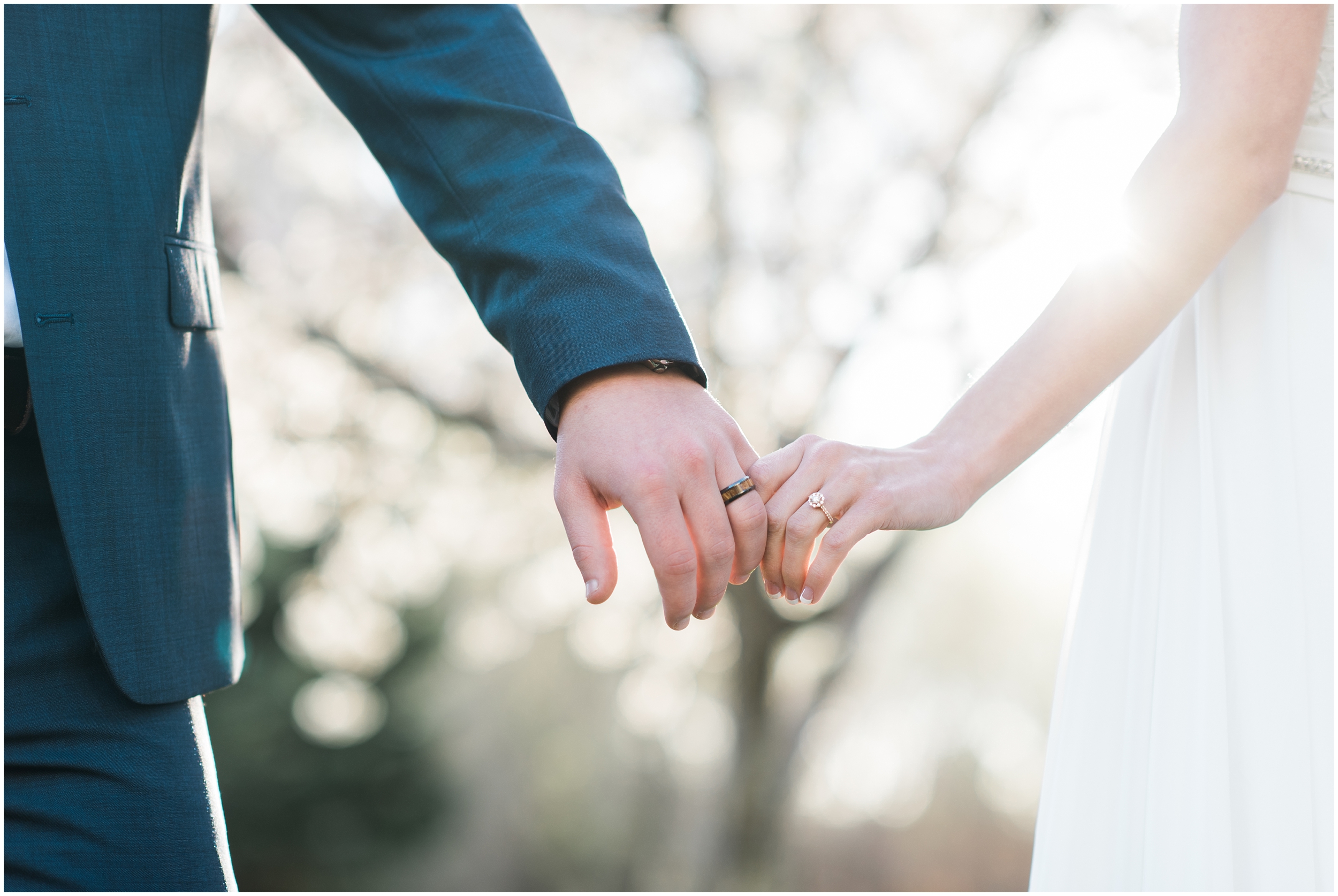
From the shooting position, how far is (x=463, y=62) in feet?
4.52

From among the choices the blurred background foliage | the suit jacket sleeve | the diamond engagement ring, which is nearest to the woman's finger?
the diamond engagement ring

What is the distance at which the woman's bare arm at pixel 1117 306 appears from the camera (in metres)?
1.27

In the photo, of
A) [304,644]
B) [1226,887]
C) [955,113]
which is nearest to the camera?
[1226,887]

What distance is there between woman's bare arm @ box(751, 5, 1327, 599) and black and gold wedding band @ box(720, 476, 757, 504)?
58 millimetres

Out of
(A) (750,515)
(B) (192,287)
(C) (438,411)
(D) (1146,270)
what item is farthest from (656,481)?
(C) (438,411)

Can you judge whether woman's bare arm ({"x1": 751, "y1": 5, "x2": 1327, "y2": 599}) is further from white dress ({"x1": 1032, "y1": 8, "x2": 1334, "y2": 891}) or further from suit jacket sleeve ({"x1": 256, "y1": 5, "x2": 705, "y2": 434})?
suit jacket sleeve ({"x1": 256, "y1": 5, "x2": 705, "y2": 434})

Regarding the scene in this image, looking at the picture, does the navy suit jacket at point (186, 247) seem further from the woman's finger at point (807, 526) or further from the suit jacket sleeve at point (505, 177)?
the woman's finger at point (807, 526)

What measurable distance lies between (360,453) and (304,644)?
336cm

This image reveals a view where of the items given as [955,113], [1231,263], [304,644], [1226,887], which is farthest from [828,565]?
[304,644]

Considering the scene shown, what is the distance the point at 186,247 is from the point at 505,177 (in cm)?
46

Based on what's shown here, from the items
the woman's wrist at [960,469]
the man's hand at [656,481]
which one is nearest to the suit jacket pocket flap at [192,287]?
the man's hand at [656,481]

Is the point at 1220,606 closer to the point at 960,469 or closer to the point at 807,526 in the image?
the point at 960,469

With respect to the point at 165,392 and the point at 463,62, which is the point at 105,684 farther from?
the point at 463,62

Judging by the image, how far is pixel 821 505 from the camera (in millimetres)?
1362
